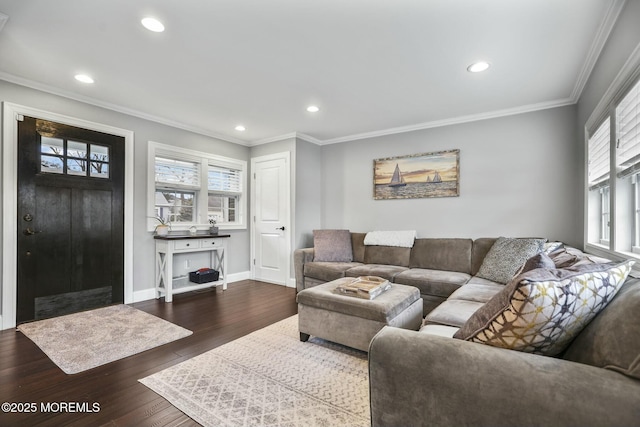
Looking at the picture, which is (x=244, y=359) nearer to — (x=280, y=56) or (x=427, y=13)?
(x=280, y=56)

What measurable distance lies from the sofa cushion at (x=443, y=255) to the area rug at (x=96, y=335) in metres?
2.79

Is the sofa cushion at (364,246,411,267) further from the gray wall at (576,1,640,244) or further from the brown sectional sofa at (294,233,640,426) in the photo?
the brown sectional sofa at (294,233,640,426)

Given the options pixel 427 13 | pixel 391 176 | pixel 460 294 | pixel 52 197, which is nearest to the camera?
pixel 427 13

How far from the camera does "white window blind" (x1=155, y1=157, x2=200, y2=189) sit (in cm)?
413

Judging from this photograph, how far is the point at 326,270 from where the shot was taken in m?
3.82

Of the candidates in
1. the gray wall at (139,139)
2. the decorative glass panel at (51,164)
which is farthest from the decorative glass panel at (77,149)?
the gray wall at (139,139)

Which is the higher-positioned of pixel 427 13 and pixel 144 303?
pixel 427 13

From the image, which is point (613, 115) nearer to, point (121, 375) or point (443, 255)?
point (443, 255)

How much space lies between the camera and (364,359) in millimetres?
2246

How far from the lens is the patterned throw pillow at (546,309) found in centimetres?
93

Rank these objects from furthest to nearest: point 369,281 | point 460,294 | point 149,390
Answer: point 369,281 < point 460,294 < point 149,390

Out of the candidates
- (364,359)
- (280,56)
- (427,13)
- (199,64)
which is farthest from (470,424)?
(199,64)

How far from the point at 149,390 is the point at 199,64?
100.0 inches

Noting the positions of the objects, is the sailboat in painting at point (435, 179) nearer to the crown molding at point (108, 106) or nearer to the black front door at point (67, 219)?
the crown molding at point (108, 106)
